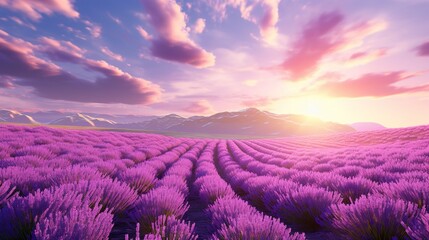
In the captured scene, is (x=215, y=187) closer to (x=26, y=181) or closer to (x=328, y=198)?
(x=328, y=198)

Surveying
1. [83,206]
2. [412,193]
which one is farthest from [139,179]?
[412,193]

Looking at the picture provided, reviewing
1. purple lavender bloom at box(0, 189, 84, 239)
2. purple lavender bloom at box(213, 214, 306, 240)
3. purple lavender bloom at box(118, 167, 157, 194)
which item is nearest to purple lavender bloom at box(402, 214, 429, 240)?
purple lavender bloom at box(213, 214, 306, 240)

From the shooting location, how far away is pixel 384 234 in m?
1.91

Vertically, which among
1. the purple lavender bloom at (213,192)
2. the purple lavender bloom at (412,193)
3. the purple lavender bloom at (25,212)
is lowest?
the purple lavender bloom at (213,192)

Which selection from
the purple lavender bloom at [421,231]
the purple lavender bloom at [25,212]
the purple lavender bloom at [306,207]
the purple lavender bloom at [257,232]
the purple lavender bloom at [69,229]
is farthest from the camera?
the purple lavender bloom at [306,207]

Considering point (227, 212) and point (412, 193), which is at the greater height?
point (412, 193)

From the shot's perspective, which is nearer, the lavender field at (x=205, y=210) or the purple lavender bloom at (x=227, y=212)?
the lavender field at (x=205, y=210)

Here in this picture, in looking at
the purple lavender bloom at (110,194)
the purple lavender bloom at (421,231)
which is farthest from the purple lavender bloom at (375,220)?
the purple lavender bloom at (110,194)

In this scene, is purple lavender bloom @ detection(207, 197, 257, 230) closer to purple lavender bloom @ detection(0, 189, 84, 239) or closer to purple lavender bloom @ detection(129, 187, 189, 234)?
purple lavender bloom @ detection(129, 187, 189, 234)

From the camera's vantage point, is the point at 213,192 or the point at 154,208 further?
the point at 213,192

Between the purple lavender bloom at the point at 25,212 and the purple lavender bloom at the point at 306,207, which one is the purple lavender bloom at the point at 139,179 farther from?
the purple lavender bloom at the point at 306,207

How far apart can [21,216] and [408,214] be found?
3.19m

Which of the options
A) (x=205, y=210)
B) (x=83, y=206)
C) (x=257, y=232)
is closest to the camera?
(x=257, y=232)

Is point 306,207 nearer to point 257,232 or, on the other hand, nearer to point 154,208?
point 257,232
